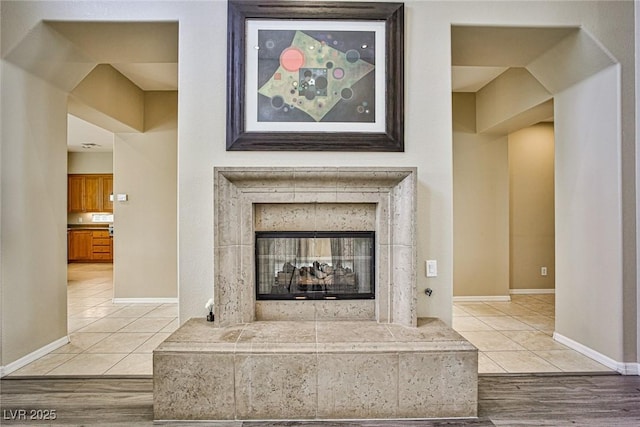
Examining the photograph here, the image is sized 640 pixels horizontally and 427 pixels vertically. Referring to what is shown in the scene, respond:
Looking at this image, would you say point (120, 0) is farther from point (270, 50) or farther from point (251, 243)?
point (251, 243)

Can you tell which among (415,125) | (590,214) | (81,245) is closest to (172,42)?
(415,125)

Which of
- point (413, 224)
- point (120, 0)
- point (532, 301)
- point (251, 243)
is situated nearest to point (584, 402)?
point (413, 224)

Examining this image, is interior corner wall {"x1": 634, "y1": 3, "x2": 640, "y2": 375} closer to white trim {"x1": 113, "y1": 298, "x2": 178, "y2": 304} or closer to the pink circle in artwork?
the pink circle in artwork

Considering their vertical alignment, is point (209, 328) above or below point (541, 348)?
above

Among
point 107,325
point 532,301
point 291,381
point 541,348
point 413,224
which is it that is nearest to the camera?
point 291,381

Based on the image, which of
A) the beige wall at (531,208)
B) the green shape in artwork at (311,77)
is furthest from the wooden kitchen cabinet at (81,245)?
the beige wall at (531,208)

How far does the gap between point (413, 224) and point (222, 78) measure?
5.81 ft

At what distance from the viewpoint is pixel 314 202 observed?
2574 mm

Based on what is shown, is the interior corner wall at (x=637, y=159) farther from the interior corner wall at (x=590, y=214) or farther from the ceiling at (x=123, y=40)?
the ceiling at (x=123, y=40)

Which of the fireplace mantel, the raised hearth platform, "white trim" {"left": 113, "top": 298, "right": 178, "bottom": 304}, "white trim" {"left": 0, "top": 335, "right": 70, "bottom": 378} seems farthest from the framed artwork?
"white trim" {"left": 113, "top": 298, "right": 178, "bottom": 304}

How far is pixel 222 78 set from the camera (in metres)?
2.61

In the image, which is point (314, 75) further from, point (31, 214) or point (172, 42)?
point (31, 214)

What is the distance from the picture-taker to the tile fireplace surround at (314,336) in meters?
2.09

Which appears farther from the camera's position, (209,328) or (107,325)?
(107,325)
